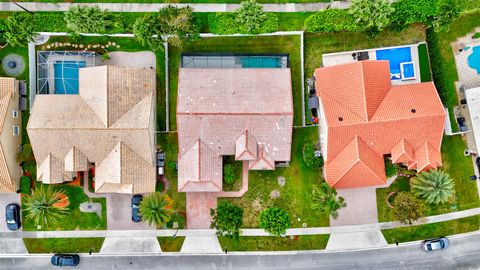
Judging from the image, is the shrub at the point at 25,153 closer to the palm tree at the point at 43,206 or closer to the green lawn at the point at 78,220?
the green lawn at the point at 78,220

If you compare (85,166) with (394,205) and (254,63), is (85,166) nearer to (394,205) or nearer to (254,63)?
(254,63)

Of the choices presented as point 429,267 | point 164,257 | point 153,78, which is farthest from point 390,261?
point 153,78

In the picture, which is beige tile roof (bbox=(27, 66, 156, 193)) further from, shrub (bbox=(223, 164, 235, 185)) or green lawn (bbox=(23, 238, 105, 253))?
shrub (bbox=(223, 164, 235, 185))

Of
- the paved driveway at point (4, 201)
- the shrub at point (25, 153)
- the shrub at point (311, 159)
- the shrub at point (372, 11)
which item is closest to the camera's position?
the shrub at point (372, 11)

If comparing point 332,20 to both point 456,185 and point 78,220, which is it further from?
point 78,220

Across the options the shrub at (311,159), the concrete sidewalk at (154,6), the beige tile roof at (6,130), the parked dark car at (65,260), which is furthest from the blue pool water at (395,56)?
the parked dark car at (65,260)

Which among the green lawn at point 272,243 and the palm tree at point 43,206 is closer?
the palm tree at point 43,206

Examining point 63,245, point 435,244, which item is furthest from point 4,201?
point 435,244
